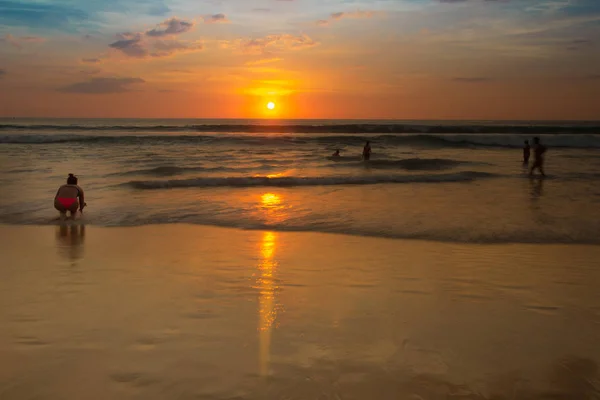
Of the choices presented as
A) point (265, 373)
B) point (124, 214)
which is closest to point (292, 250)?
point (265, 373)

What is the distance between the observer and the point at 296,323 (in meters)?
4.97

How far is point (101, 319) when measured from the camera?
501cm

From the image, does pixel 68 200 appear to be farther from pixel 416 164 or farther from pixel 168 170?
pixel 416 164

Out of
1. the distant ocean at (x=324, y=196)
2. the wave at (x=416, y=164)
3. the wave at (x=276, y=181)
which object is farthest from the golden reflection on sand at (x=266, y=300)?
the wave at (x=416, y=164)

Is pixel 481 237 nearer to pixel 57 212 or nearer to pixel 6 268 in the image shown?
pixel 6 268

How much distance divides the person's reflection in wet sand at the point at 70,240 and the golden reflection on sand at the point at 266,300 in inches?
107

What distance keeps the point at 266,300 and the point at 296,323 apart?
0.77 m

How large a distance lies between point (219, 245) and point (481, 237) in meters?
4.57

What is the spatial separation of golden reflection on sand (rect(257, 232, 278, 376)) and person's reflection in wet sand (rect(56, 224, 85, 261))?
8.92 ft

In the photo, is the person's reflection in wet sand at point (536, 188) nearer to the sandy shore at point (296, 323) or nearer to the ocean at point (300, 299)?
the ocean at point (300, 299)

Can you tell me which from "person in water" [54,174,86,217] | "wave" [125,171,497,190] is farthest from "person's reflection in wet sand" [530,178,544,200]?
"person in water" [54,174,86,217]

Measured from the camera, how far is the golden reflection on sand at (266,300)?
4305mm

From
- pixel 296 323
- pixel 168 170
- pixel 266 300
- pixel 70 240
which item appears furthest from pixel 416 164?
pixel 296 323

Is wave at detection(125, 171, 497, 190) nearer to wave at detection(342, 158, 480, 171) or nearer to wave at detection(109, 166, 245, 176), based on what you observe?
wave at detection(109, 166, 245, 176)
